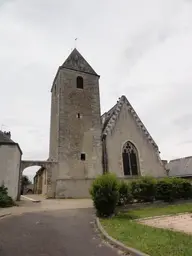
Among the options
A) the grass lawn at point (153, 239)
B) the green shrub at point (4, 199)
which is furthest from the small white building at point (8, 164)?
the grass lawn at point (153, 239)

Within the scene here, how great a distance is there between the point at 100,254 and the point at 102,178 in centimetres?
580

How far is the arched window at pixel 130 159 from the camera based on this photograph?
77.3 ft

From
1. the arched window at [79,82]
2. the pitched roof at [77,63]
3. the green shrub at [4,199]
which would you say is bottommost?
the green shrub at [4,199]

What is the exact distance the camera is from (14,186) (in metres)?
16.8

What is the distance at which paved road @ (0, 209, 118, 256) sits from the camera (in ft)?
18.2

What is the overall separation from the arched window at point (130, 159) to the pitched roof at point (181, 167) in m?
8.14

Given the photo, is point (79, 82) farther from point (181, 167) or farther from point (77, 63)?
point (181, 167)

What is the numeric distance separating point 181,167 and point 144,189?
59.7ft

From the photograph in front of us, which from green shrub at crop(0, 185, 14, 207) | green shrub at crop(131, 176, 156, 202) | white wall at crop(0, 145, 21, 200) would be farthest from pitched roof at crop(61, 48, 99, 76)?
green shrub at crop(131, 176, 156, 202)

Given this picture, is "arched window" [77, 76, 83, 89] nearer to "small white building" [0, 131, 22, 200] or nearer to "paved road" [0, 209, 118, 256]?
"small white building" [0, 131, 22, 200]

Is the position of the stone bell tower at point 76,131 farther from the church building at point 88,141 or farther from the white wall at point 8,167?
the white wall at point 8,167

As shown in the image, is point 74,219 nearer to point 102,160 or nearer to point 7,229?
point 7,229

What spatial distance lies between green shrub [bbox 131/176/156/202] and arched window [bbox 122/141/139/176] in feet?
30.8

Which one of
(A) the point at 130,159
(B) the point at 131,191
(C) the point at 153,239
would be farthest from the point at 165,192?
(A) the point at 130,159
